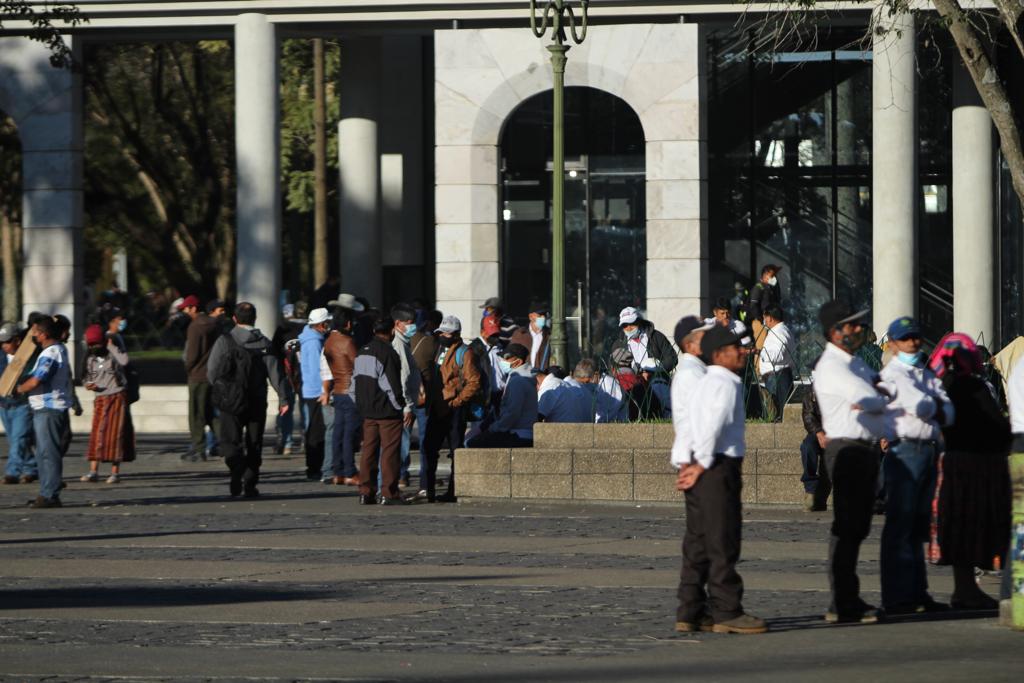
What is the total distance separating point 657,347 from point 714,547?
9499mm

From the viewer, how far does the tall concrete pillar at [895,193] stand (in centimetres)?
2823

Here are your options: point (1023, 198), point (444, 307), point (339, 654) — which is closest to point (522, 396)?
point (1023, 198)

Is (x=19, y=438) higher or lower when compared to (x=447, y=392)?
lower

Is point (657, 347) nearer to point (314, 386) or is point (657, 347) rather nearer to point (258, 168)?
point (314, 386)

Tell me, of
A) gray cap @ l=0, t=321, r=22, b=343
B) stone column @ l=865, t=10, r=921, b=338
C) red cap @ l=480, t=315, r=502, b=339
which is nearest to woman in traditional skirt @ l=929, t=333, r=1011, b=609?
red cap @ l=480, t=315, r=502, b=339

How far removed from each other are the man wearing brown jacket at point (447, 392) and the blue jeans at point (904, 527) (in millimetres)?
7096

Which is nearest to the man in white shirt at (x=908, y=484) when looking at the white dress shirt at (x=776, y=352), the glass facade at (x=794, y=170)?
the white dress shirt at (x=776, y=352)

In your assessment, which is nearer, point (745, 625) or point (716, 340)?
point (745, 625)

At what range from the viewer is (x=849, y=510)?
10.9 meters

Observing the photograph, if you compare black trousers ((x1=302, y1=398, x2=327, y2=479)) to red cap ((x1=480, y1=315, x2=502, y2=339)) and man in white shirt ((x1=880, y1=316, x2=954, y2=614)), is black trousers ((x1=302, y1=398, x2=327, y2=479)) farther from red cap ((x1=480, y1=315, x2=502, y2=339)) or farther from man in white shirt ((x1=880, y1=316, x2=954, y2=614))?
man in white shirt ((x1=880, y1=316, x2=954, y2=614))

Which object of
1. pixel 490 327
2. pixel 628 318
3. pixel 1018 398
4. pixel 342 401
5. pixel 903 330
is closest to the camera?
Answer: pixel 1018 398

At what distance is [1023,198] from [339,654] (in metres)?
9.73

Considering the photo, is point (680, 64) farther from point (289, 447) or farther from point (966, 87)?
point (289, 447)

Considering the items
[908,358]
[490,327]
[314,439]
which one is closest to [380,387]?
[314,439]
